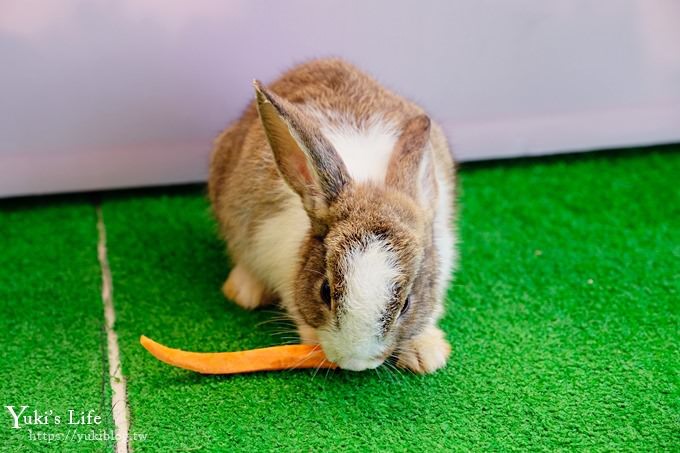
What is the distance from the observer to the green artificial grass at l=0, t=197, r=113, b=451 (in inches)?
84.0

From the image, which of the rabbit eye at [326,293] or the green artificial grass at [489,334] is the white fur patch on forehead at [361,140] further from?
the green artificial grass at [489,334]

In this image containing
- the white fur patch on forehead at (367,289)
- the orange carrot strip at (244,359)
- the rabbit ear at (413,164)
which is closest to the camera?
the white fur patch on forehead at (367,289)

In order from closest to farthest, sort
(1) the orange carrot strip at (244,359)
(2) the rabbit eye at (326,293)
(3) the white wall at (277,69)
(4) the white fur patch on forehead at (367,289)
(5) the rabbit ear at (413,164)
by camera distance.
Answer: (4) the white fur patch on forehead at (367,289) → (2) the rabbit eye at (326,293) → (5) the rabbit ear at (413,164) → (1) the orange carrot strip at (244,359) → (3) the white wall at (277,69)

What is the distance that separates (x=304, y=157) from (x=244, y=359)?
2.10ft

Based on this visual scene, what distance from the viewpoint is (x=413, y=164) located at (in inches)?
86.3

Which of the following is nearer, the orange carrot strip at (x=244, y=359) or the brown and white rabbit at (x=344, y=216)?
the brown and white rabbit at (x=344, y=216)

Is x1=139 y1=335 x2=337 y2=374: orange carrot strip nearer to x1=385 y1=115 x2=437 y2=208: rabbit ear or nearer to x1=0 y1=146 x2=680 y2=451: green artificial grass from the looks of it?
x1=0 y1=146 x2=680 y2=451: green artificial grass

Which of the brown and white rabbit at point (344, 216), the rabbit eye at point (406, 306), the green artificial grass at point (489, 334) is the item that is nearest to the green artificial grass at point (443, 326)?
A: the green artificial grass at point (489, 334)

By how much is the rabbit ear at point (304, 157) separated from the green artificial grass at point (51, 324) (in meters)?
0.82

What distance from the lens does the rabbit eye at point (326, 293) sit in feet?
6.79

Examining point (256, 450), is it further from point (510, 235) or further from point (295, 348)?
point (510, 235)

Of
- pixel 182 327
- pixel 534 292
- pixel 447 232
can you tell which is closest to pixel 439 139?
pixel 447 232

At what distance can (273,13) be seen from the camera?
2941 mm

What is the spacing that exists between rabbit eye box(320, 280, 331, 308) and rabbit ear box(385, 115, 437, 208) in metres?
0.34
